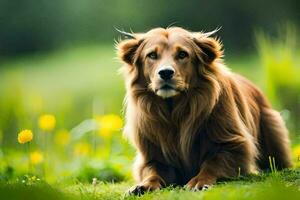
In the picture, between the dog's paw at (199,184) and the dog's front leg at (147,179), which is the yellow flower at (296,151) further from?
the dog's paw at (199,184)

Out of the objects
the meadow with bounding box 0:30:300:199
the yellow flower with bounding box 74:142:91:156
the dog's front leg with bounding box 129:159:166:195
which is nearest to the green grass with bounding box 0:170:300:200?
the meadow with bounding box 0:30:300:199

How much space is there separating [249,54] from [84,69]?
2.59 meters

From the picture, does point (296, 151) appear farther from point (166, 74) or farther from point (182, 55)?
point (166, 74)

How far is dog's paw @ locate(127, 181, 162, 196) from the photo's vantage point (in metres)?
6.55

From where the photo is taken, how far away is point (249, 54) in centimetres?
1470

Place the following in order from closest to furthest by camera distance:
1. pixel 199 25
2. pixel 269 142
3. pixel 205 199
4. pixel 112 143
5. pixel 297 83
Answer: pixel 205 199
pixel 269 142
pixel 112 143
pixel 297 83
pixel 199 25

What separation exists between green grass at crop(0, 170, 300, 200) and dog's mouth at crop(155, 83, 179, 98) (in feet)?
2.20

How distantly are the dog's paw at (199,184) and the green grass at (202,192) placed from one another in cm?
6

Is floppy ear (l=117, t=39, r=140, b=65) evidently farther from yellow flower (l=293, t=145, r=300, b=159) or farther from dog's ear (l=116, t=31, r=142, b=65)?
yellow flower (l=293, t=145, r=300, b=159)

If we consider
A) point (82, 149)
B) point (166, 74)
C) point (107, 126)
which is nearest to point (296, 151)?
point (107, 126)

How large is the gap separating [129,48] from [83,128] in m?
2.40

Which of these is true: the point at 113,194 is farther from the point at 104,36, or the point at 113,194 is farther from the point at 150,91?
the point at 104,36

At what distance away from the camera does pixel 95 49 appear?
15594 millimetres

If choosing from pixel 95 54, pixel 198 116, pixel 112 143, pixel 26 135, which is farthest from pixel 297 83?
pixel 95 54
